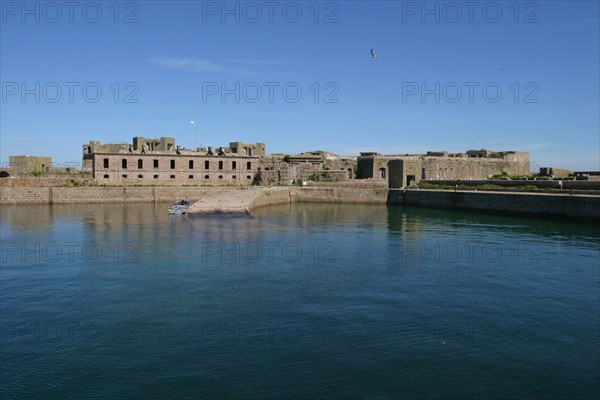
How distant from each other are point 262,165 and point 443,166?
22.9 meters

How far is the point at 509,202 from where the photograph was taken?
3831cm

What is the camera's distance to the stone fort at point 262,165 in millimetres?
54719

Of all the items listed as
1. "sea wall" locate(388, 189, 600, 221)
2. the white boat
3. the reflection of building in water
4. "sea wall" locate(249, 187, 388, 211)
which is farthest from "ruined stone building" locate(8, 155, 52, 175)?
"sea wall" locate(388, 189, 600, 221)

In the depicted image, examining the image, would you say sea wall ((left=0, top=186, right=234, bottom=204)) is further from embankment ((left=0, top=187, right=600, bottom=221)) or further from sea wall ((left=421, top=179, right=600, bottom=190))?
sea wall ((left=421, top=179, right=600, bottom=190))

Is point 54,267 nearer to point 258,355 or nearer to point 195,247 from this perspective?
point 195,247

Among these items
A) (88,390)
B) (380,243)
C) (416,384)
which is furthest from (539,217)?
(88,390)

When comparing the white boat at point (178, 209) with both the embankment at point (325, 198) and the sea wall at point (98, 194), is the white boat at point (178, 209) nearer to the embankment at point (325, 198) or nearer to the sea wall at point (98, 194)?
the embankment at point (325, 198)

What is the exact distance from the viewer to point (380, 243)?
24.1 metres

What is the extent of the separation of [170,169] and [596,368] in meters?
51.6

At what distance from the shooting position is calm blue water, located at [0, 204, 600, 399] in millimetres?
8828

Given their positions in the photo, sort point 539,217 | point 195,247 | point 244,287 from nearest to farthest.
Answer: point 244,287, point 195,247, point 539,217

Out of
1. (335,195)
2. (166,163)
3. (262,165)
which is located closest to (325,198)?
(335,195)

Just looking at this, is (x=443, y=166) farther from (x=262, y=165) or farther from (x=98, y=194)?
(x=98, y=194)

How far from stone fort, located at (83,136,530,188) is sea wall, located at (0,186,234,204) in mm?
4568
